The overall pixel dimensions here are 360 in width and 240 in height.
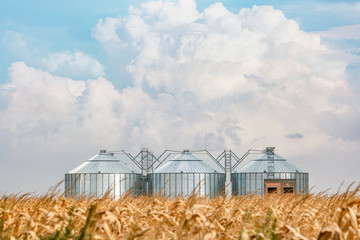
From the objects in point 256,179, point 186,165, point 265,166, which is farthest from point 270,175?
point 186,165

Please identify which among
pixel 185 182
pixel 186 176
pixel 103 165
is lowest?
pixel 185 182

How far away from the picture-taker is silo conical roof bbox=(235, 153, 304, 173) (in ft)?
191

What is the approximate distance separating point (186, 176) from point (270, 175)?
8.36 m

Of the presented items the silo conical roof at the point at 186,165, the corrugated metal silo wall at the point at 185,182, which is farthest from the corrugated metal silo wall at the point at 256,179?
the corrugated metal silo wall at the point at 185,182

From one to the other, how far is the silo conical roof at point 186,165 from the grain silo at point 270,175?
307 cm

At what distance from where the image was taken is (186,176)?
2207 inches

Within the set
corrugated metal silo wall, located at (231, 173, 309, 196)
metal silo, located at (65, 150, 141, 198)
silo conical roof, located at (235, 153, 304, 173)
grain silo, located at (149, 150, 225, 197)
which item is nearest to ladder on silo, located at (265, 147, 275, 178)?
silo conical roof, located at (235, 153, 304, 173)

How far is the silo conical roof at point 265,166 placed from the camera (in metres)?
58.1

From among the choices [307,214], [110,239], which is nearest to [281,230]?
[110,239]

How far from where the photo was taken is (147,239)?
7.87 meters

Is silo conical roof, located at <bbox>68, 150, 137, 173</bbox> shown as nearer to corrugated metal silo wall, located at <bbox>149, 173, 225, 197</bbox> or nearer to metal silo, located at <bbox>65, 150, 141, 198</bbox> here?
metal silo, located at <bbox>65, 150, 141, 198</bbox>

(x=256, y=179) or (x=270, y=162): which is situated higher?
(x=270, y=162)

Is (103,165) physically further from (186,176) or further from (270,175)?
(270,175)

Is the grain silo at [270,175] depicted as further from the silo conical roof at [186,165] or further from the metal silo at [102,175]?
the metal silo at [102,175]
